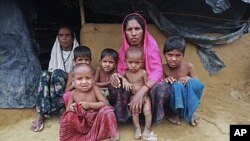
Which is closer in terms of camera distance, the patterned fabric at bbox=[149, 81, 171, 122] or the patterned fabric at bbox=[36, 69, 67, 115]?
the patterned fabric at bbox=[149, 81, 171, 122]

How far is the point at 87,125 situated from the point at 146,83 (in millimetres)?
687

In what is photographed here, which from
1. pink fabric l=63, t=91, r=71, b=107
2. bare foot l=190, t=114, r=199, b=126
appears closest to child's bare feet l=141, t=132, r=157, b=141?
bare foot l=190, t=114, r=199, b=126

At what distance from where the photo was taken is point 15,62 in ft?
14.4

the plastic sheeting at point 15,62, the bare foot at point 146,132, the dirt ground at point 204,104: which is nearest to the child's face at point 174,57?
the dirt ground at point 204,104

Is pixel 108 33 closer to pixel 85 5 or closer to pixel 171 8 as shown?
pixel 85 5

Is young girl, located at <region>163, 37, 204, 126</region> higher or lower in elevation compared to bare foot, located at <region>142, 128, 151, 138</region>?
higher

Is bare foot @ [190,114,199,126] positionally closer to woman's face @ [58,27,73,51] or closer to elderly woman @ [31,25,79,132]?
elderly woman @ [31,25,79,132]

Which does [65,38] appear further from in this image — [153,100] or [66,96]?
[153,100]

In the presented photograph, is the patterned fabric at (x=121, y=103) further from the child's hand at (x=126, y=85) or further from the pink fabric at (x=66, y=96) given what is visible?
the pink fabric at (x=66, y=96)

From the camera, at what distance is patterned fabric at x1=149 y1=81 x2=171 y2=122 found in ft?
11.9

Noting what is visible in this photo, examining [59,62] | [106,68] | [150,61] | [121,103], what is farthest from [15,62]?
[150,61]

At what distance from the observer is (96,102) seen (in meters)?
3.65

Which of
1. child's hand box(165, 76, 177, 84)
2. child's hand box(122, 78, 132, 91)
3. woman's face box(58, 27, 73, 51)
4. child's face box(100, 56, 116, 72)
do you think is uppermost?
woman's face box(58, 27, 73, 51)

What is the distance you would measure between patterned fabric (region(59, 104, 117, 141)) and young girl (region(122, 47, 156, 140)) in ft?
0.81
